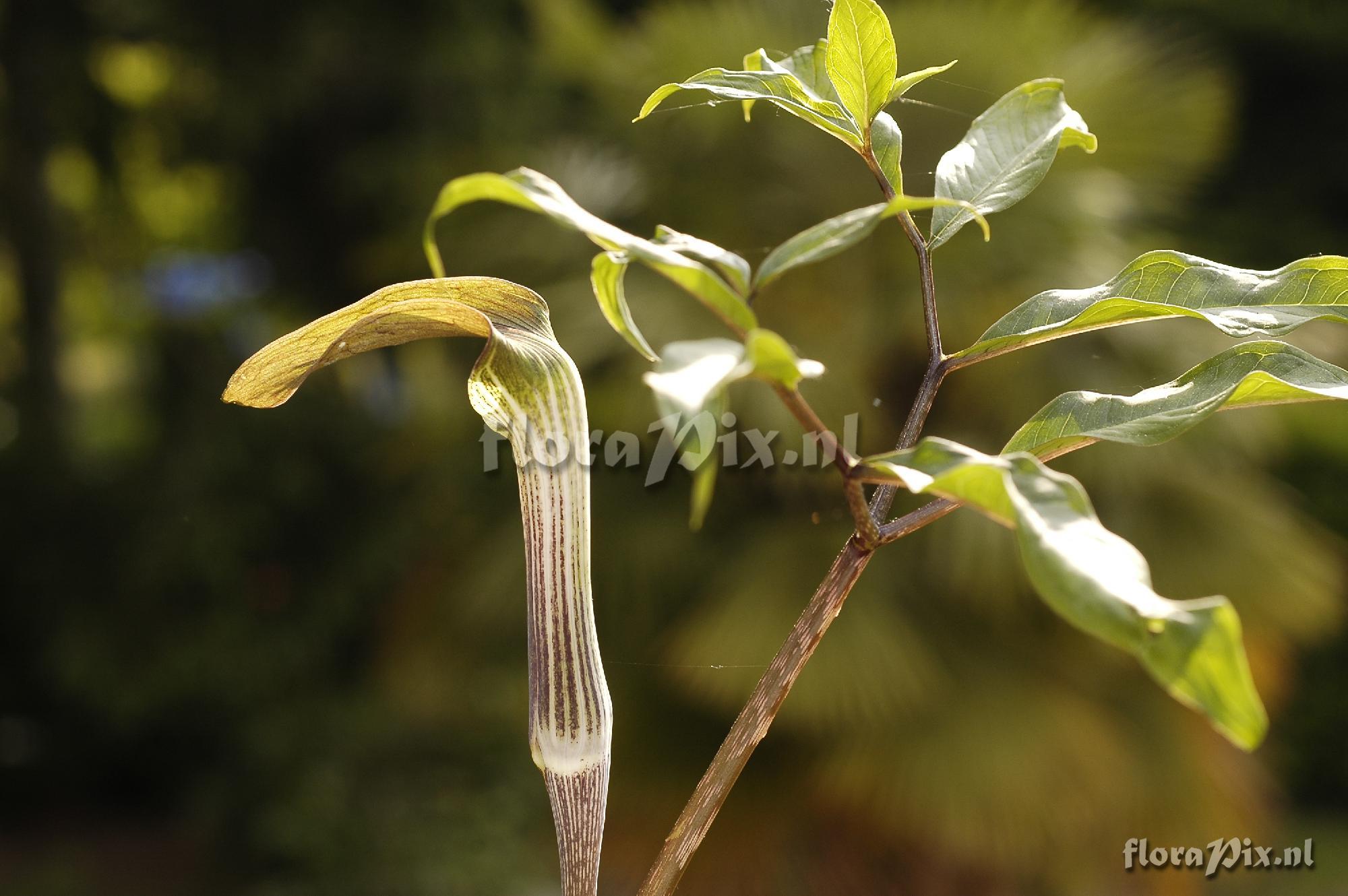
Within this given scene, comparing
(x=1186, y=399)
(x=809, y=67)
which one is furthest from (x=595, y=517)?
(x=1186, y=399)

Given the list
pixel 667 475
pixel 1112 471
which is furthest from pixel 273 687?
pixel 1112 471

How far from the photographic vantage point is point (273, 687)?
8.30 feet

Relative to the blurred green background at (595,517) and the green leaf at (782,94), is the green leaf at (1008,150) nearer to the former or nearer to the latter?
the green leaf at (782,94)

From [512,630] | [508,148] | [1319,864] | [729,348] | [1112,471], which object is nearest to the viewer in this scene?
[729,348]

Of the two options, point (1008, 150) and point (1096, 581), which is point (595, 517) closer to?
point (1008, 150)

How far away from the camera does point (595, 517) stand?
2133mm

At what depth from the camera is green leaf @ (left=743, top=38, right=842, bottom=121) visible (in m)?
0.40

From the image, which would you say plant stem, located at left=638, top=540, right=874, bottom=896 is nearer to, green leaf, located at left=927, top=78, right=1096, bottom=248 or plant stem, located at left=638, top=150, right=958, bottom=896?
plant stem, located at left=638, top=150, right=958, bottom=896

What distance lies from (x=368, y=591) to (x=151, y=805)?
1072 mm

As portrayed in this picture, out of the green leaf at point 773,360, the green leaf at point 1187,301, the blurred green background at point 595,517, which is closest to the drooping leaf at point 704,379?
the green leaf at point 773,360

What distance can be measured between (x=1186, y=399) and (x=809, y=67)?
8.0 inches

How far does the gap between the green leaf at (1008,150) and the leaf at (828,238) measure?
4.8 inches

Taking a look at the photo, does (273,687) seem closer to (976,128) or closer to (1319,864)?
(976,128)

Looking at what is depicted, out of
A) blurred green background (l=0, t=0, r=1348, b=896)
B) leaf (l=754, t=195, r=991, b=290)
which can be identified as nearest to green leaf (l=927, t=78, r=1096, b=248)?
leaf (l=754, t=195, r=991, b=290)
